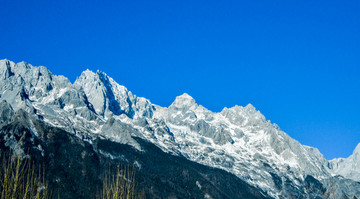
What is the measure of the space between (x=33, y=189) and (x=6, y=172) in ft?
7.24

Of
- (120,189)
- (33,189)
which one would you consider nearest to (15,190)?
(33,189)

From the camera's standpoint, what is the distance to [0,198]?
32781mm

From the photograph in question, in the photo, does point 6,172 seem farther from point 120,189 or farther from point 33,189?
point 120,189

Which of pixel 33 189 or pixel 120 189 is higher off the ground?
pixel 120 189

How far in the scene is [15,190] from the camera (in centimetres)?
3225

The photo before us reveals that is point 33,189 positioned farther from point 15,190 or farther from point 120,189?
point 120,189

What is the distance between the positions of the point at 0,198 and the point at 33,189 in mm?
3040

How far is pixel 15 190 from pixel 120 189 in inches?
445

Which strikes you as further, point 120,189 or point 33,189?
point 120,189

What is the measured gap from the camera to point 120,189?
41.4 m

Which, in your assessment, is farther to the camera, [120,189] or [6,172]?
[120,189]

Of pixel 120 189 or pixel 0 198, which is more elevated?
pixel 120 189

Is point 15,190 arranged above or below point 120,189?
below

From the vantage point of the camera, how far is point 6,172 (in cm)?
3130
